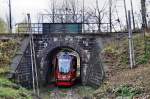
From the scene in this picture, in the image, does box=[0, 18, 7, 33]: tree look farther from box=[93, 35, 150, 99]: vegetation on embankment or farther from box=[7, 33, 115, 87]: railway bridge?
box=[93, 35, 150, 99]: vegetation on embankment

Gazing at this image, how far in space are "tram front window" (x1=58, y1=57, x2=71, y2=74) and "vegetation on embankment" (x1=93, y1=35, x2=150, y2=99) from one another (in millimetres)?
4206

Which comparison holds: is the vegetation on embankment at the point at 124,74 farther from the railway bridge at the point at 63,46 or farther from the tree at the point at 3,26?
the tree at the point at 3,26

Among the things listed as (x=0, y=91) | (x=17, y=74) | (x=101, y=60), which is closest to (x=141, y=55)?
(x=101, y=60)

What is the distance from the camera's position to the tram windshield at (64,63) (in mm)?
34875

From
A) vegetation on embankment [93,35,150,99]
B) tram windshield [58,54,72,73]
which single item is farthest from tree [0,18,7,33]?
vegetation on embankment [93,35,150,99]

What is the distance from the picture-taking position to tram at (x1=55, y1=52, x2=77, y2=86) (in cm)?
3422

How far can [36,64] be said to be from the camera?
111ft

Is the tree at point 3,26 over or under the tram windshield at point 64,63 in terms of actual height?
over

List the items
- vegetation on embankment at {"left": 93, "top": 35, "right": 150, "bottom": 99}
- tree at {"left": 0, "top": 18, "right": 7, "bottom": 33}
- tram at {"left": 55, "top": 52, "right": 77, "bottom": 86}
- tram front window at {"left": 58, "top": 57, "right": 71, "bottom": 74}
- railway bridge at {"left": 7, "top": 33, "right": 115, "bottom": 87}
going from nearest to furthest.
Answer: vegetation on embankment at {"left": 93, "top": 35, "right": 150, "bottom": 99} → railway bridge at {"left": 7, "top": 33, "right": 115, "bottom": 87} → tram at {"left": 55, "top": 52, "right": 77, "bottom": 86} → tram front window at {"left": 58, "top": 57, "right": 71, "bottom": 74} → tree at {"left": 0, "top": 18, "right": 7, "bottom": 33}

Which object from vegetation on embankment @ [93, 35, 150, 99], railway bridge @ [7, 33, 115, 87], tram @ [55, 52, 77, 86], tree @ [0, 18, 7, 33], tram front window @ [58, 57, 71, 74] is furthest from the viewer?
tree @ [0, 18, 7, 33]

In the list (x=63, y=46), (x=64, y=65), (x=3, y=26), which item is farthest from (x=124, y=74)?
(x=3, y=26)

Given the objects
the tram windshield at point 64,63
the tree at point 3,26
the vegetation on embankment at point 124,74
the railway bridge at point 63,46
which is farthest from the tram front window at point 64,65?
the tree at point 3,26

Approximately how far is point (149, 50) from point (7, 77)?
10615 mm

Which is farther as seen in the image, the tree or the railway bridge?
the tree
